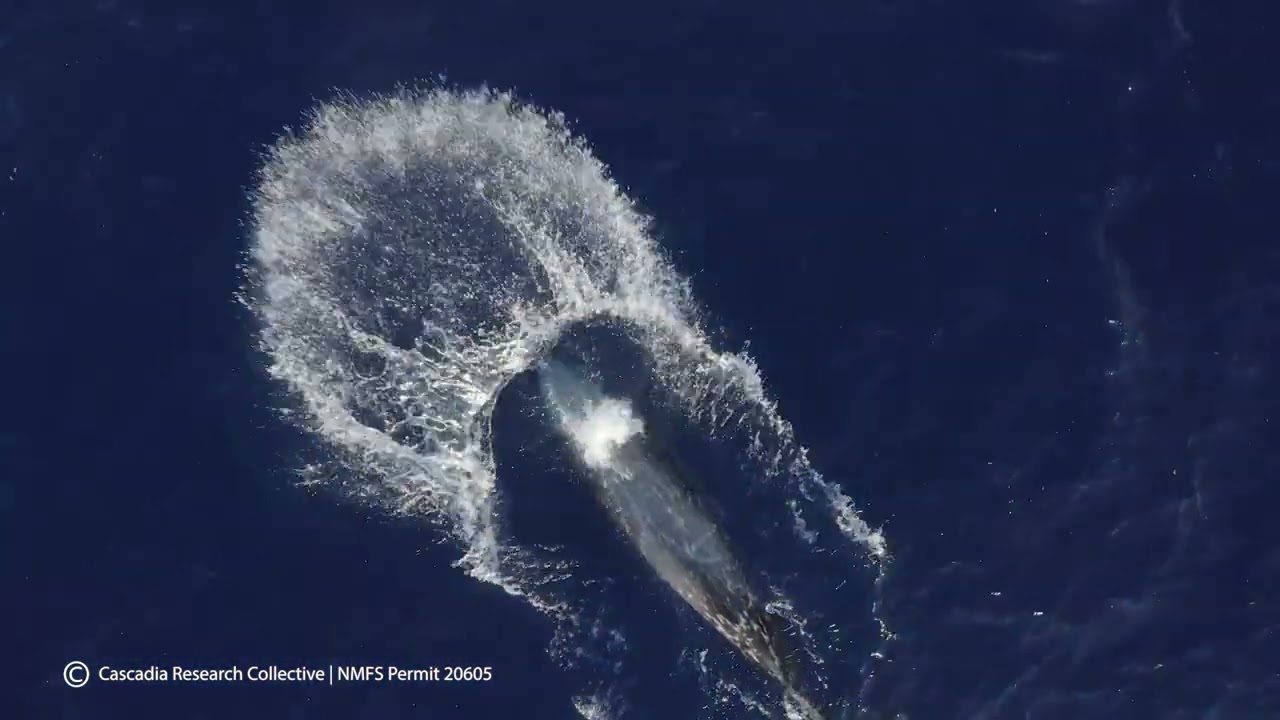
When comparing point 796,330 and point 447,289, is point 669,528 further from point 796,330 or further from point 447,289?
point 447,289

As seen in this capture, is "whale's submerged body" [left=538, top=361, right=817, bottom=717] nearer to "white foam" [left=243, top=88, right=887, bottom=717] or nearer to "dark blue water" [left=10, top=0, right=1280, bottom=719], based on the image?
"white foam" [left=243, top=88, right=887, bottom=717]

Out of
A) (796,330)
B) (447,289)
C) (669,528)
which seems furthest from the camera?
(447,289)

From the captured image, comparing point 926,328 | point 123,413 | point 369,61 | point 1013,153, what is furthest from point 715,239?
point 123,413

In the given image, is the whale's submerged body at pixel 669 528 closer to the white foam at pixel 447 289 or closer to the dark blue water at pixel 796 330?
the white foam at pixel 447 289

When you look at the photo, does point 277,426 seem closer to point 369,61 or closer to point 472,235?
point 472,235

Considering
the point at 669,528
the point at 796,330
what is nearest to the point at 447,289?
the point at 669,528

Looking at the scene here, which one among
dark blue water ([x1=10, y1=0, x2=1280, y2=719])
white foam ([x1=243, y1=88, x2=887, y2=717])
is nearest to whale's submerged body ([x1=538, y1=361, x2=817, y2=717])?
white foam ([x1=243, y1=88, x2=887, y2=717])

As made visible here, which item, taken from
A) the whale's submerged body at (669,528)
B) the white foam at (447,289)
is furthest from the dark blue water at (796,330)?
the whale's submerged body at (669,528)
